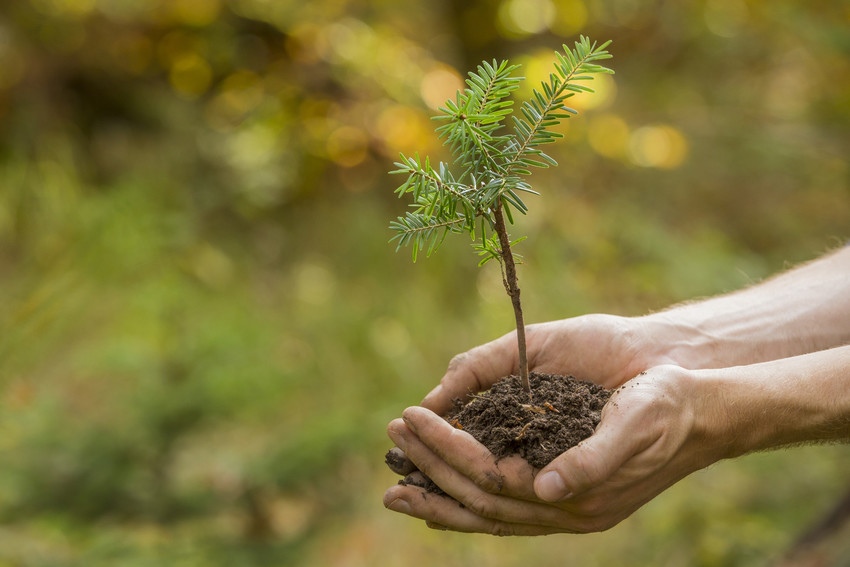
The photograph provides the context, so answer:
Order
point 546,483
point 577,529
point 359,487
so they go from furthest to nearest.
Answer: point 359,487 → point 577,529 → point 546,483

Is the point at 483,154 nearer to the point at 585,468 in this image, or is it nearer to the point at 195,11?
the point at 585,468

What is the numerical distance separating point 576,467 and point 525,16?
5.30 meters

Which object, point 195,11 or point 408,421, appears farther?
point 195,11

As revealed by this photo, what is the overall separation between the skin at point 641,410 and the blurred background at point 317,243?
0.72 meters

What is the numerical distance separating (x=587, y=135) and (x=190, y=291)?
296 centimetres

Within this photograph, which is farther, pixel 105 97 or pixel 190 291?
pixel 105 97

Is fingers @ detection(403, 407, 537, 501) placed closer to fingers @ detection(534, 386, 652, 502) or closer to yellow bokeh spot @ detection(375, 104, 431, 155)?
fingers @ detection(534, 386, 652, 502)

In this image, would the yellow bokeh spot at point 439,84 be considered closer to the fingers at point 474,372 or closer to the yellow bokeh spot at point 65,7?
the yellow bokeh spot at point 65,7

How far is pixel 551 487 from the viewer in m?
1.27

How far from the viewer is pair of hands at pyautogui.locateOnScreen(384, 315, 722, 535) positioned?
1289mm

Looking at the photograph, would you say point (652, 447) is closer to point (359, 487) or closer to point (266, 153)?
point (359, 487)

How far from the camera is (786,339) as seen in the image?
1.83 meters

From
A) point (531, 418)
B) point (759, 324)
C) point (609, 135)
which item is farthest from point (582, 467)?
point (609, 135)

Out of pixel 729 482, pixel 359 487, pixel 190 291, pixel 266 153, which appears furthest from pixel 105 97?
pixel 729 482
